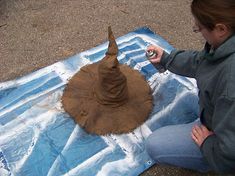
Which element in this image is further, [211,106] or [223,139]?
[211,106]

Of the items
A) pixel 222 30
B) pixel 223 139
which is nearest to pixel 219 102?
pixel 223 139

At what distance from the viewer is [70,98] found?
1.93 metres

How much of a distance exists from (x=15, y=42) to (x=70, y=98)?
0.79 metres

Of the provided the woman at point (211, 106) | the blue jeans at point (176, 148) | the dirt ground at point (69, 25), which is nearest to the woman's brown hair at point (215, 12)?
the woman at point (211, 106)

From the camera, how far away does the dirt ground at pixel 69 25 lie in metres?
2.30

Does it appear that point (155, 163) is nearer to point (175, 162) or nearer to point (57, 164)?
point (175, 162)

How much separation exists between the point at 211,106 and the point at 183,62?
1.19 ft

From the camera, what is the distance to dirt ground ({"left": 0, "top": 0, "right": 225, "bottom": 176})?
230 cm

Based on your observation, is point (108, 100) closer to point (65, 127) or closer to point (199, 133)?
point (65, 127)

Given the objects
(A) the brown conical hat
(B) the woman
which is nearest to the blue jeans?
(B) the woman

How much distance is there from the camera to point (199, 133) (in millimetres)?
1374

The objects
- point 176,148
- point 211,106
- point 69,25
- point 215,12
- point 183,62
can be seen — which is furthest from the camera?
point 69,25

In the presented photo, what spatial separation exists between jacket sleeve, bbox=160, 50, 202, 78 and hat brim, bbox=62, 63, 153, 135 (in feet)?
1.11

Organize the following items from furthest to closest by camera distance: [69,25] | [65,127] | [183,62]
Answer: [69,25], [65,127], [183,62]
